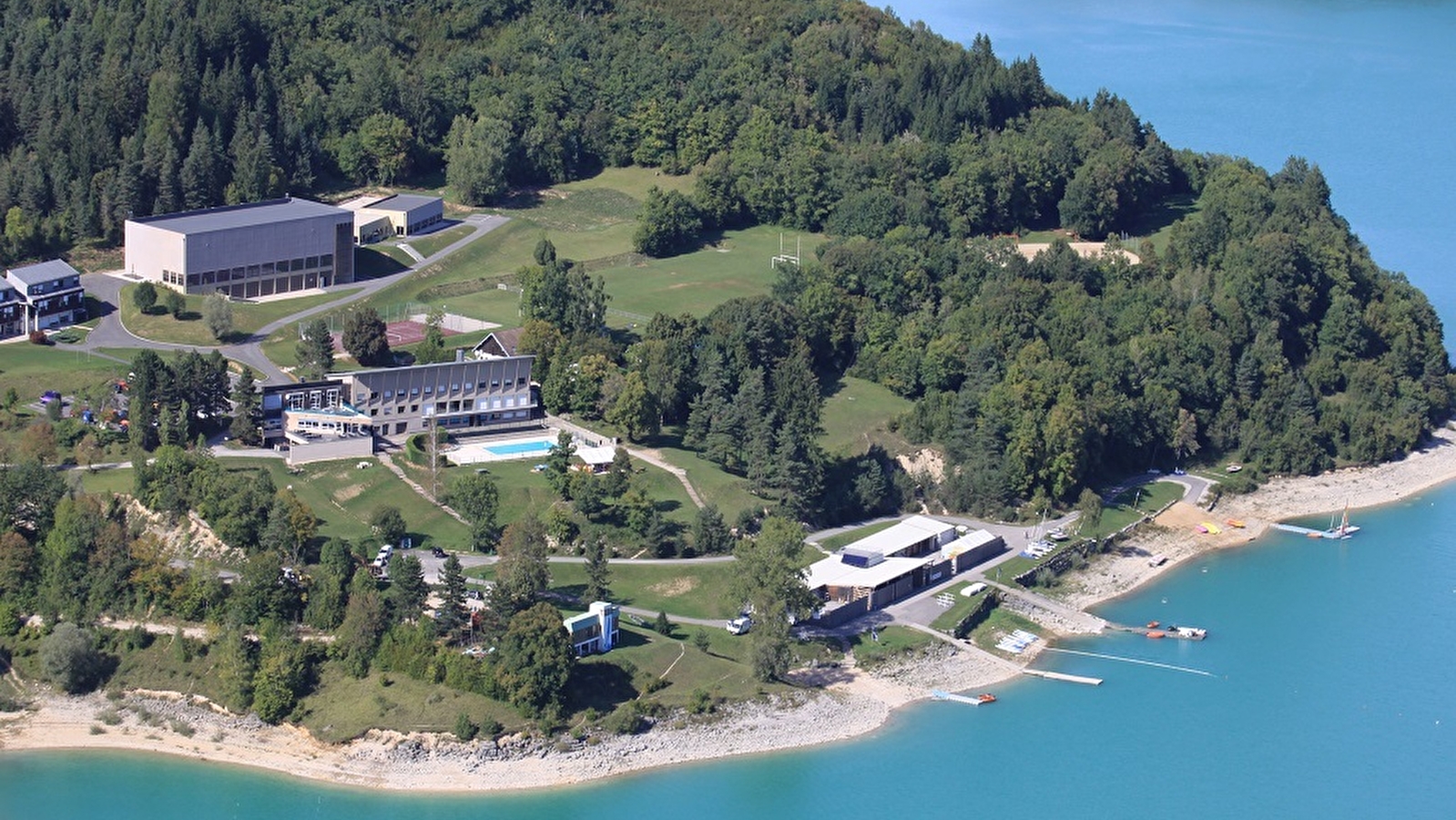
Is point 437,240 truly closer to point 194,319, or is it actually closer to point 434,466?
point 194,319

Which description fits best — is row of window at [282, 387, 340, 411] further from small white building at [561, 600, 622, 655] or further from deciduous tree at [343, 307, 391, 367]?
small white building at [561, 600, 622, 655]

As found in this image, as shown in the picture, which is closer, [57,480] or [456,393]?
[57,480]

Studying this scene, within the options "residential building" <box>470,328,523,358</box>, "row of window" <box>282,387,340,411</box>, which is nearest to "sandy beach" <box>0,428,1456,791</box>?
"row of window" <box>282,387,340,411</box>

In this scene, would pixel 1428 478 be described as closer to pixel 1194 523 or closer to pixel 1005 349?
pixel 1194 523

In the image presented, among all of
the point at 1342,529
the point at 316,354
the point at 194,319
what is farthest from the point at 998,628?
the point at 194,319

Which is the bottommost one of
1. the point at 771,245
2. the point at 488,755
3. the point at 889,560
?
the point at 488,755

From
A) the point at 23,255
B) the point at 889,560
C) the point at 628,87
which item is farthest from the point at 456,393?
the point at 628,87

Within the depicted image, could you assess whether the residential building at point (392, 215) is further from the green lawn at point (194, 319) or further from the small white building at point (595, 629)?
the small white building at point (595, 629)
